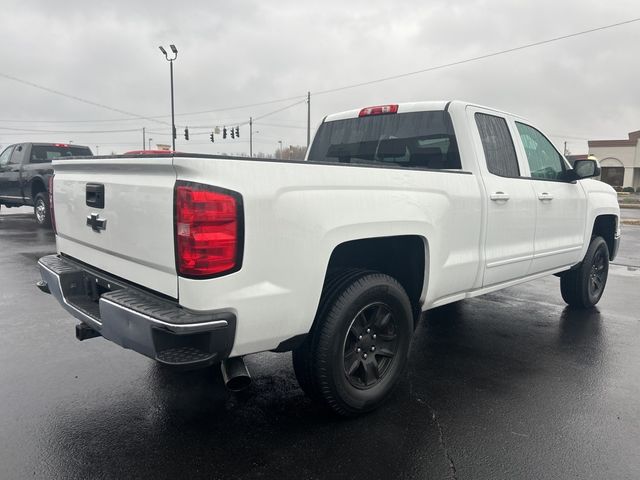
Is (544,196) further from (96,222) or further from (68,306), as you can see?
(68,306)

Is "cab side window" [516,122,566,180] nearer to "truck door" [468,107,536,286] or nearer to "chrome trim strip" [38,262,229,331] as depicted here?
"truck door" [468,107,536,286]

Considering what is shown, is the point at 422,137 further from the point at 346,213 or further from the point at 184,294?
the point at 184,294

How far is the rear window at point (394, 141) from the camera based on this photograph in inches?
156

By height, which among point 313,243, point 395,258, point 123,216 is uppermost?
point 123,216

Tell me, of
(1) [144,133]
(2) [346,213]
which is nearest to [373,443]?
(2) [346,213]

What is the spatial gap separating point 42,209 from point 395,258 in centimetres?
1180

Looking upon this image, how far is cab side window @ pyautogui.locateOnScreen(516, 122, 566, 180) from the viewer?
4617 millimetres

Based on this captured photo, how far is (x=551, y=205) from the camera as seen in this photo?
465 centimetres

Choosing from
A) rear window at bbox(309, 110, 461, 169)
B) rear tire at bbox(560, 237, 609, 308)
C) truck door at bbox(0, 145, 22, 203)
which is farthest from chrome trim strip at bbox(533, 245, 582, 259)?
truck door at bbox(0, 145, 22, 203)

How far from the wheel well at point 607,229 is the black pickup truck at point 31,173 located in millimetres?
11743

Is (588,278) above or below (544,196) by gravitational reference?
below

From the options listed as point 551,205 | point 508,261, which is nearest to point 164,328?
point 508,261

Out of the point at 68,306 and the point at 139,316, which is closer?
the point at 139,316

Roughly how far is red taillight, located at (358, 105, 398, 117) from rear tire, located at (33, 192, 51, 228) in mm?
10433
